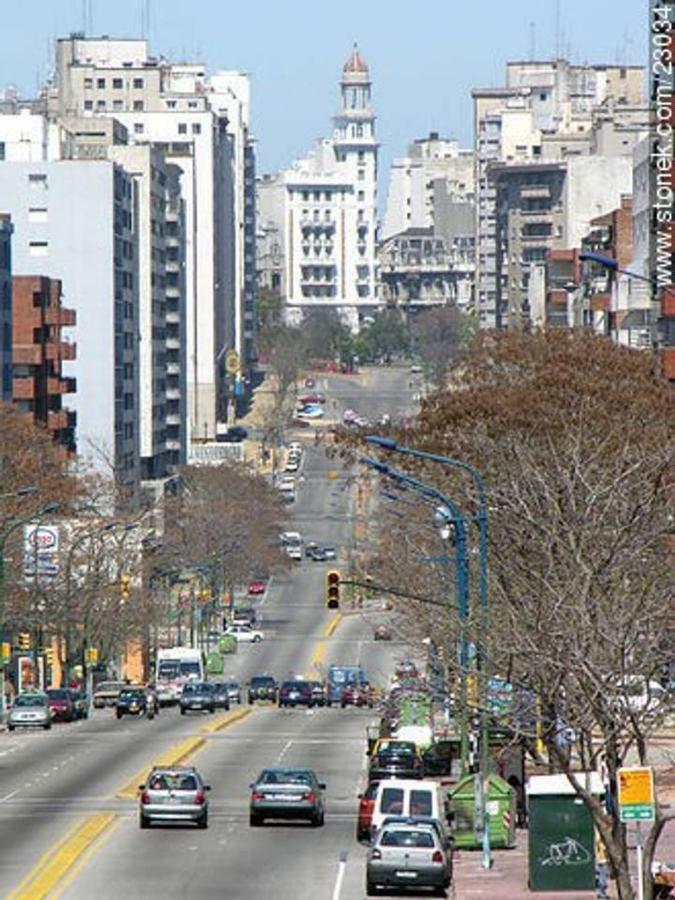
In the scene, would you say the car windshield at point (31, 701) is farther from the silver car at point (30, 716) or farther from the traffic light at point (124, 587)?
the traffic light at point (124, 587)

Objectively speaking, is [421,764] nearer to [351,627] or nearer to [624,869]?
[624,869]

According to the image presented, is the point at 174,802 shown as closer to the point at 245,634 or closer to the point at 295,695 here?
the point at 295,695

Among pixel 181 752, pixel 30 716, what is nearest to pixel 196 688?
pixel 30 716

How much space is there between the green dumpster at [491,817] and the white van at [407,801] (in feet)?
2.76

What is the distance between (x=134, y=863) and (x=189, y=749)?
100 ft

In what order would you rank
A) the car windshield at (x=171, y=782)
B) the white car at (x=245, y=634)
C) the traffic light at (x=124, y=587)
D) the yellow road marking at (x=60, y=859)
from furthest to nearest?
the white car at (x=245, y=634), the traffic light at (x=124, y=587), the car windshield at (x=171, y=782), the yellow road marking at (x=60, y=859)

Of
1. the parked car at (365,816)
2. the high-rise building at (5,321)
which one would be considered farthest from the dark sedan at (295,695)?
the parked car at (365,816)

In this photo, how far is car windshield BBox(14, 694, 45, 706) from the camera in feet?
343

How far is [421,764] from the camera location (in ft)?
247

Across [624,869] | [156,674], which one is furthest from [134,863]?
[156,674]

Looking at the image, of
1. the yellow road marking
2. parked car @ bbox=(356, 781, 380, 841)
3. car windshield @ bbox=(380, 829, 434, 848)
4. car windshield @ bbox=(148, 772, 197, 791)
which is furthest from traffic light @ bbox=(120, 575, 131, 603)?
car windshield @ bbox=(380, 829, 434, 848)

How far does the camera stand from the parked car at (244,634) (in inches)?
6836

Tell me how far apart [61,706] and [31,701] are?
353cm

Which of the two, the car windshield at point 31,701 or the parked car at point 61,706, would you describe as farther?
the parked car at point 61,706
